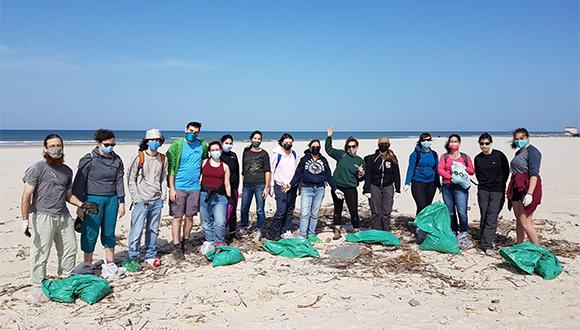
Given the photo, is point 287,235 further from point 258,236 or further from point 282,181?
point 282,181

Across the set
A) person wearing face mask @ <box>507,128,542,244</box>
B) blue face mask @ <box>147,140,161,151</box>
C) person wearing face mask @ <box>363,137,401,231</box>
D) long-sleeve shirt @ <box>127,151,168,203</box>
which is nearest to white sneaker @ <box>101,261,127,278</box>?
long-sleeve shirt @ <box>127,151,168,203</box>

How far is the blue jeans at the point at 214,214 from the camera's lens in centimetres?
563

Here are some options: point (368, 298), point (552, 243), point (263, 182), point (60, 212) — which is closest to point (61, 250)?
point (60, 212)

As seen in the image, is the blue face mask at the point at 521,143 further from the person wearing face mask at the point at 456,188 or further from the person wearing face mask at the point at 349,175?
the person wearing face mask at the point at 349,175

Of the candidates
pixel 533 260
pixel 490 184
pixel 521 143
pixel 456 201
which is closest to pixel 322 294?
pixel 533 260

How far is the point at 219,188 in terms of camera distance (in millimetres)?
5625

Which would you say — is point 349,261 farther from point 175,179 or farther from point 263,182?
point 175,179

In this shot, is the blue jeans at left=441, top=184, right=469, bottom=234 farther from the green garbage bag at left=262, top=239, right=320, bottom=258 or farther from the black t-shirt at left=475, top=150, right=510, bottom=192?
the green garbage bag at left=262, top=239, right=320, bottom=258

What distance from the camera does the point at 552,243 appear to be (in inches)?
240

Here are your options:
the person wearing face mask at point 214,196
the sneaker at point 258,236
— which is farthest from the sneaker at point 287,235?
the person wearing face mask at point 214,196

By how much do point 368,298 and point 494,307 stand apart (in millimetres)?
1220

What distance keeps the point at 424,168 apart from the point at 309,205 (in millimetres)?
1898

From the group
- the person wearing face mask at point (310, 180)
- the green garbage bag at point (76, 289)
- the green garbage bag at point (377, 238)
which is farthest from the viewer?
the person wearing face mask at point (310, 180)

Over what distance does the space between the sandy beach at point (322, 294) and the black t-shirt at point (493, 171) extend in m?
1.01
